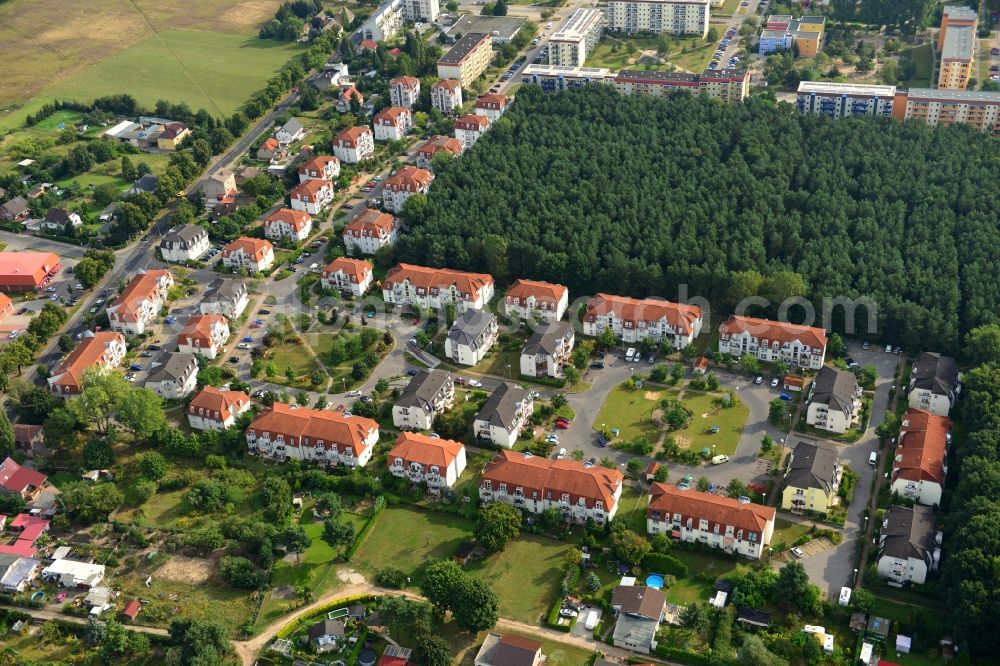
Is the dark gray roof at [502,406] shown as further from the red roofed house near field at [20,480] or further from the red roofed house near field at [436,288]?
the red roofed house near field at [20,480]

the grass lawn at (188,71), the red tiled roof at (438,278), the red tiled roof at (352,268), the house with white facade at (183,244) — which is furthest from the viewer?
the grass lawn at (188,71)

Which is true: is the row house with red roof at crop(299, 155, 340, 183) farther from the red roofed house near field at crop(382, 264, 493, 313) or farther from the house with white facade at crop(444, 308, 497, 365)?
the house with white facade at crop(444, 308, 497, 365)

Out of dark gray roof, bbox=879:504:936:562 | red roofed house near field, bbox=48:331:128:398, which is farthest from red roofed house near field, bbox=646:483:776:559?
red roofed house near field, bbox=48:331:128:398

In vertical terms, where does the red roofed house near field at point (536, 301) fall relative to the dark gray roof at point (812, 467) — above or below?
above

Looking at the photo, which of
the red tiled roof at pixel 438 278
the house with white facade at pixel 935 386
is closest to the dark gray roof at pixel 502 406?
the red tiled roof at pixel 438 278

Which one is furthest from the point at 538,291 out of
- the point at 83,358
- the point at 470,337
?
the point at 83,358

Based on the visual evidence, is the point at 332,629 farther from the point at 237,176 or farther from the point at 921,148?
the point at 921,148

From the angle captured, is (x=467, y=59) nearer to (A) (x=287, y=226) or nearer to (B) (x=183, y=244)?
(A) (x=287, y=226)

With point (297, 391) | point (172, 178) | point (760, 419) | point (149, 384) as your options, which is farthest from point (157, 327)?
point (760, 419)
